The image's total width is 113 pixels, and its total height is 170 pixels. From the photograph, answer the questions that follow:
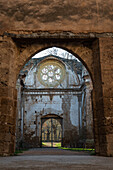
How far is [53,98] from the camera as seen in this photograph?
58.3 ft

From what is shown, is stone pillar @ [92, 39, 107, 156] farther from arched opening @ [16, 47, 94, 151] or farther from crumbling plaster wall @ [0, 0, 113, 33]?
arched opening @ [16, 47, 94, 151]

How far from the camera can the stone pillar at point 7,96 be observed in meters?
6.34

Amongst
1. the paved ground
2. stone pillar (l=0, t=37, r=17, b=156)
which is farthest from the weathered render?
the paved ground

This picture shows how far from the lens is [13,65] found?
729cm

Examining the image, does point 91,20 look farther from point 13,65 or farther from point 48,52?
point 48,52

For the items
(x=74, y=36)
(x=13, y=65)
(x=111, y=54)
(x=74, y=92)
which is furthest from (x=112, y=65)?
(x=74, y=92)

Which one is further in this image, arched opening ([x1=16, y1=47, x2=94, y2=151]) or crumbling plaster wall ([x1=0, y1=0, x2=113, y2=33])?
arched opening ([x1=16, y1=47, x2=94, y2=151])

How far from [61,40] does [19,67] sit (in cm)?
189

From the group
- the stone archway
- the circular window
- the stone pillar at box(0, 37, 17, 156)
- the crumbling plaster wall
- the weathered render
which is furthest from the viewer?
the circular window

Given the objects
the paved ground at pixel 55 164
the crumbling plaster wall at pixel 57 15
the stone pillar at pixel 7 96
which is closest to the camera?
the paved ground at pixel 55 164

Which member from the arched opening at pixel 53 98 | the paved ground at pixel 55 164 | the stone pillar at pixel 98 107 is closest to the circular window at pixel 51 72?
the arched opening at pixel 53 98

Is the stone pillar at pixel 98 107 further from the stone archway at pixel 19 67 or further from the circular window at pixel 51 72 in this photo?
the circular window at pixel 51 72

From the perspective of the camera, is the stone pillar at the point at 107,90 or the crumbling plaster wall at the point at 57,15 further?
the crumbling plaster wall at the point at 57,15

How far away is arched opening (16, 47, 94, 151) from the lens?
1689 centimetres
